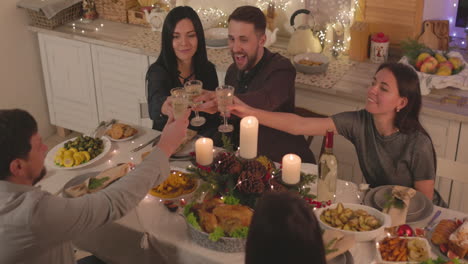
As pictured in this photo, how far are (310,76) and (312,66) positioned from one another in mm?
57

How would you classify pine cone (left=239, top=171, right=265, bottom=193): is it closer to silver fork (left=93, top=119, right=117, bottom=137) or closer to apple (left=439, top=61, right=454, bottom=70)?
silver fork (left=93, top=119, right=117, bottom=137)

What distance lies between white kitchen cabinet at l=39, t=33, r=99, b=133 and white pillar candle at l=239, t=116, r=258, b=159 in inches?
81.5

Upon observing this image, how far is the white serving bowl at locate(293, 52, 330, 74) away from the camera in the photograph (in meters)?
3.29

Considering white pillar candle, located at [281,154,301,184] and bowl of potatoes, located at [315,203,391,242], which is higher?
white pillar candle, located at [281,154,301,184]

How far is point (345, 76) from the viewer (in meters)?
3.28

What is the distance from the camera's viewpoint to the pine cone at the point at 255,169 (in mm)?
2004

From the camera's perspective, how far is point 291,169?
6.72 feet

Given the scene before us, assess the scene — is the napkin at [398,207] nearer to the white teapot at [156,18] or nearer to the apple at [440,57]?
the apple at [440,57]

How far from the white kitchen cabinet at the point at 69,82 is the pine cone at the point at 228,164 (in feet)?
6.84

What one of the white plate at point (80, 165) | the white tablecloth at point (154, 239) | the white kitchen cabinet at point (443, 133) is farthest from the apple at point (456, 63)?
the white plate at point (80, 165)

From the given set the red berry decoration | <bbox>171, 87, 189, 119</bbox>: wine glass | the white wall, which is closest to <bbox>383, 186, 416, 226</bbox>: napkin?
the red berry decoration

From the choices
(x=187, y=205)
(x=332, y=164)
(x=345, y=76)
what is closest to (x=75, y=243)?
(x=187, y=205)

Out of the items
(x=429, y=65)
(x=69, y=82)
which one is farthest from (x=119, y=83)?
(x=429, y=65)

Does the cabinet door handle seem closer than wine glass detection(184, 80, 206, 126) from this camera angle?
No
